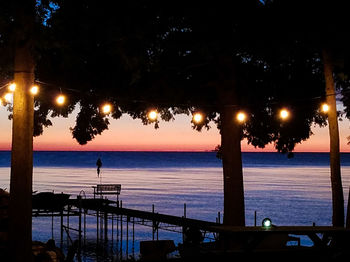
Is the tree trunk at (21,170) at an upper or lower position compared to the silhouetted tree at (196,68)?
lower

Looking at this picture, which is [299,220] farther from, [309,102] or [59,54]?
[59,54]

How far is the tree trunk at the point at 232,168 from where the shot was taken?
2088cm

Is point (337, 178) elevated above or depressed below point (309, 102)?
below

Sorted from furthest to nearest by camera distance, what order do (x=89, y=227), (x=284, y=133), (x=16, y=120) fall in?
(x=89, y=227) < (x=284, y=133) < (x=16, y=120)

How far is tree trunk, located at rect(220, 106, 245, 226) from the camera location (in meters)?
20.9

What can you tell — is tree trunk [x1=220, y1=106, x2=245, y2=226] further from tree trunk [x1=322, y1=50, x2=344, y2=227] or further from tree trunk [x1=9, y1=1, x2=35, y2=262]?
tree trunk [x1=9, y1=1, x2=35, y2=262]

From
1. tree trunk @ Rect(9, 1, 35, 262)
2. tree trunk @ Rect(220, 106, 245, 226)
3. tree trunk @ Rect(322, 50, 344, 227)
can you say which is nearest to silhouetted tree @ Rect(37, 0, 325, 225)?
tree trunk @ Rect(220, 106, 245, 226)

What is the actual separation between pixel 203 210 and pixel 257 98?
1563 inches

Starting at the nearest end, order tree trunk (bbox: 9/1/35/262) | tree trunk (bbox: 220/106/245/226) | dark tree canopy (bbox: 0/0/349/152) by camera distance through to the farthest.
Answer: tree trunk (bbox: 9/1/35/262)
dark tree canopy (bbox: 0/0/349/152)
tree trunk (bbox: 220/106/245/226)

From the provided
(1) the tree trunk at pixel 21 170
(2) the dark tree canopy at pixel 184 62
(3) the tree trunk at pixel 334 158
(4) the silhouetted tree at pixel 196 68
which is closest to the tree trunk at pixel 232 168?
(4) the silhouetted tree at pixel 196 68

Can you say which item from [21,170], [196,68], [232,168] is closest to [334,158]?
[232,168]

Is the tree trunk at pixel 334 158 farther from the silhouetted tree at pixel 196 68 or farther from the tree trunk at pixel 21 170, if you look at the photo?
the tree trunk at pixel 21 170

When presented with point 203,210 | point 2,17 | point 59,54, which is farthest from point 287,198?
point 2,17

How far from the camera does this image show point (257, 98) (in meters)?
22.3
